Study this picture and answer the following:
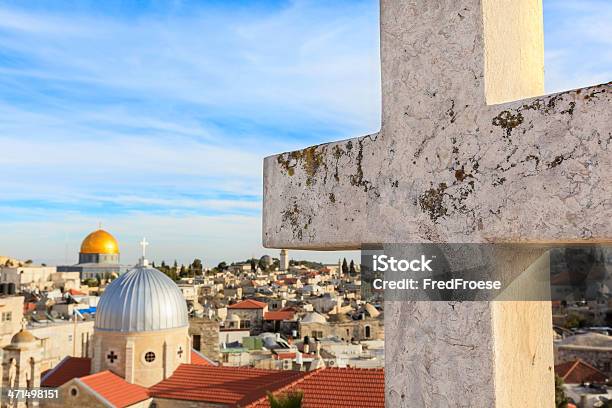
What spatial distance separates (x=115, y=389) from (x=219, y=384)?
304 centimetres

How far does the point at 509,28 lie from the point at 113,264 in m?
79.2

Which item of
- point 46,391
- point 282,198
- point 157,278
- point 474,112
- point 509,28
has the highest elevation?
point 509,28

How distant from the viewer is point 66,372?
19516 mm

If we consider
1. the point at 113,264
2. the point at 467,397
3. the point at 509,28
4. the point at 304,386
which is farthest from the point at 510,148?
the point at 113,264

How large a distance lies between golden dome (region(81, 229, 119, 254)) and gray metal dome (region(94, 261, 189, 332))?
59135 millimetres

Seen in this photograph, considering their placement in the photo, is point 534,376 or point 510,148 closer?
point 510,148

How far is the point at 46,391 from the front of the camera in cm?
1650

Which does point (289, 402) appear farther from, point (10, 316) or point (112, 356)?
point (10, 316)

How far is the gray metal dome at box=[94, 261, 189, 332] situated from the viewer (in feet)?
58.1

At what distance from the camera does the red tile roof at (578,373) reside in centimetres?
2383

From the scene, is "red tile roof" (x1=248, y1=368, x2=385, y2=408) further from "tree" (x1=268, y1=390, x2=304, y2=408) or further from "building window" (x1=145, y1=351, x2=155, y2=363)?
"tree" (x1=268, y1=390, x2=304, y2=408)

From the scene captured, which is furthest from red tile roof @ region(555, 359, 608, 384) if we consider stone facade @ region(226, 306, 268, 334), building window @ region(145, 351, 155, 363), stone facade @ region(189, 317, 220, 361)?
stone facade @ region(226, 306, 268, 334)

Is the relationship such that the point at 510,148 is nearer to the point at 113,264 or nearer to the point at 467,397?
the point at 467,397

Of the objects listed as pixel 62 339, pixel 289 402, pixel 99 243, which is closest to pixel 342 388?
pixel 289 402
